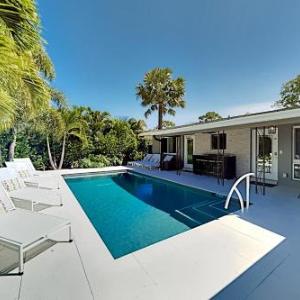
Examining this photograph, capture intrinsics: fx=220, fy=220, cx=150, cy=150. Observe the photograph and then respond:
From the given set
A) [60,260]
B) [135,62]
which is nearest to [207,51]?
[135,62]

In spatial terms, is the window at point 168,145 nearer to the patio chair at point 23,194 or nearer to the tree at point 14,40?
the patio chair at point 23,194

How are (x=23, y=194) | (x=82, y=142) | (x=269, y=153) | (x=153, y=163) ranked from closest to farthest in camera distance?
(x=23, y=194) → (x=269, y=153) → (x=82, y=142) → (x=153, y=163)

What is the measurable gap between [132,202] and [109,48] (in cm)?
1221

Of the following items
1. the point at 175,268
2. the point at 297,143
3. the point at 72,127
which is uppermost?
the point at 72,127

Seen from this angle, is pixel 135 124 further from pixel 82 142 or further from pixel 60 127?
pixel 60 127

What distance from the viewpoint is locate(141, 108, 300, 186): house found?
821 cm

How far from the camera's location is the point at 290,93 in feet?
87.7

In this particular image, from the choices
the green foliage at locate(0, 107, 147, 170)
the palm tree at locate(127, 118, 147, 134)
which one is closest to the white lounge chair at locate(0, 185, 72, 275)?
the green foliage at locate(0, 107, 147, 170)

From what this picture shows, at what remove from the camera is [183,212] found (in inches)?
271

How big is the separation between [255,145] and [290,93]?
67.4 feet

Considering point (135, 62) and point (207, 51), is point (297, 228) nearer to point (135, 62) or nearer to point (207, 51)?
point (207, 51)

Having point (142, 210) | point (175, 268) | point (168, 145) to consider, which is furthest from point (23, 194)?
point (168, 145)

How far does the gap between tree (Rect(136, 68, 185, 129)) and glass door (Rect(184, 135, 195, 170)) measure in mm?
5841

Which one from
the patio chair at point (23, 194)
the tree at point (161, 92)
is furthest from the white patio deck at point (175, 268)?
the tree at point (161, 92)
